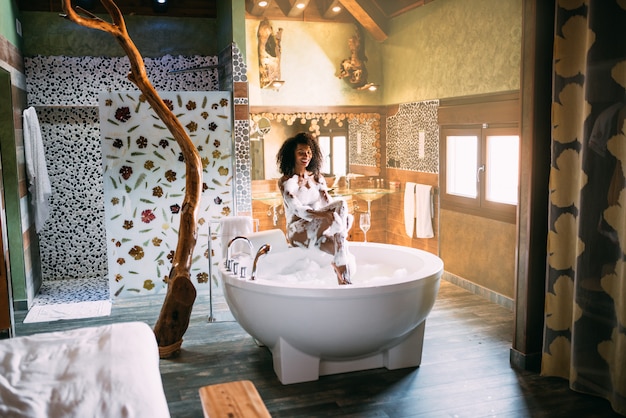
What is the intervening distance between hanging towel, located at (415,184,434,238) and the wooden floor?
5.50 feet

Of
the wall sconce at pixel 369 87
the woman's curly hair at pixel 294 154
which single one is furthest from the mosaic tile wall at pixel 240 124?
the wall sconce at pixel 369 87

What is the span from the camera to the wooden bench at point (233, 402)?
2.30 m

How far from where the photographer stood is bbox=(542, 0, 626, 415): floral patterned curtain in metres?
3.28

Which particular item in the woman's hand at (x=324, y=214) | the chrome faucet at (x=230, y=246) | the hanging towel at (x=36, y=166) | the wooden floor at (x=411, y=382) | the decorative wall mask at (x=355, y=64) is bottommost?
the wooden floor at (x=411, y=382)

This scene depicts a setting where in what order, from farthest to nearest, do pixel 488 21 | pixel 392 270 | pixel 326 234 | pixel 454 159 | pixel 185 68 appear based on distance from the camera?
pixel 185 68 → pixel 454 159 → pixel 488 21 → pixel 392 270 → pixel 326 234

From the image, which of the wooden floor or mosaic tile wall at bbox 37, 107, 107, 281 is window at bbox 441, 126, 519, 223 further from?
mosaic tile wall at bbox 37, 107, 107, 281

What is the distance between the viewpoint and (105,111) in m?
5.66

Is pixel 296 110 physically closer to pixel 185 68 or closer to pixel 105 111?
pixel 185 68

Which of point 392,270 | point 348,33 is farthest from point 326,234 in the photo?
point 348,33

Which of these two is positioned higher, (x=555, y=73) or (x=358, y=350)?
(x=555, y=73)

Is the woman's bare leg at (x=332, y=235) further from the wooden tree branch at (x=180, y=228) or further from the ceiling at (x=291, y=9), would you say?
the ceiling at (x=291, y=9)

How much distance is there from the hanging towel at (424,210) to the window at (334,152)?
115cm

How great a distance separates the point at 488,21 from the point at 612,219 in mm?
2732

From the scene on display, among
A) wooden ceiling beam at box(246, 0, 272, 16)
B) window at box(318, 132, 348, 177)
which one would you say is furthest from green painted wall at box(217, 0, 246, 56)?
window at box(318, 132, 348, 177)
